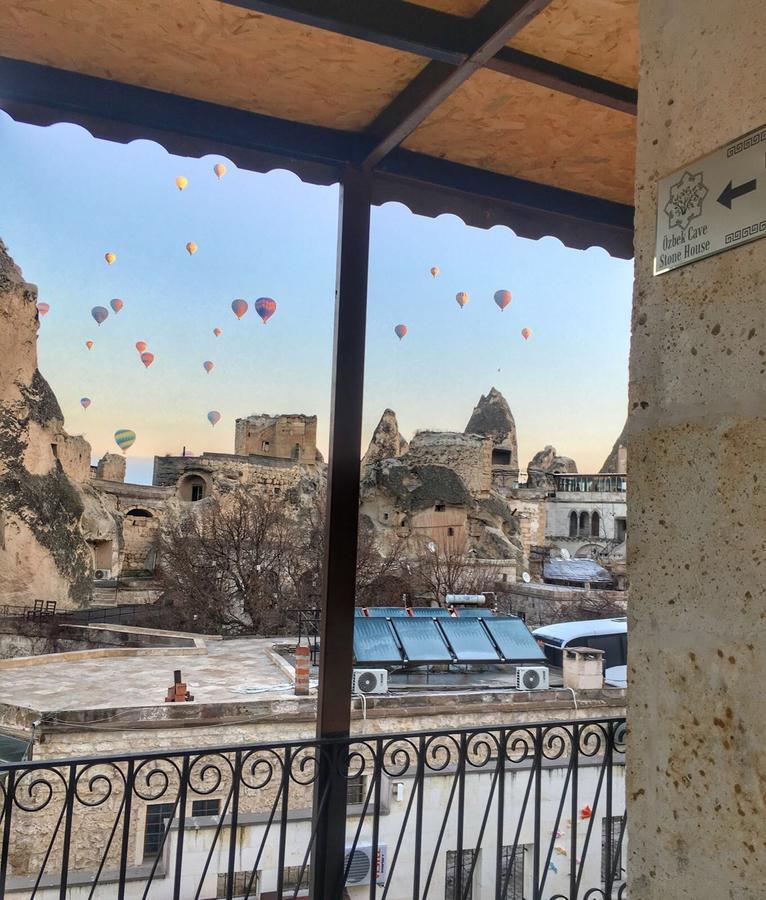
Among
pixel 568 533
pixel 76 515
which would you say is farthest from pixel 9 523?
pixel 568 533

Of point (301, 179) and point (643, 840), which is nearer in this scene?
point (643, 840)

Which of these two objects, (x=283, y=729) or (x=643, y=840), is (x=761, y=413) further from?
(x=283, y=729)

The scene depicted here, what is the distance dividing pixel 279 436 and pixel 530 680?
80.7ft

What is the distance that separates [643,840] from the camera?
3.75ft

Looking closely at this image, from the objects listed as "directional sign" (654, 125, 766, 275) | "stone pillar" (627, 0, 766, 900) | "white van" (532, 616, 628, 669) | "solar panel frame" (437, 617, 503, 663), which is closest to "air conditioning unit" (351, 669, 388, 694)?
"solar panel frame" (437, 617, 503, 663)

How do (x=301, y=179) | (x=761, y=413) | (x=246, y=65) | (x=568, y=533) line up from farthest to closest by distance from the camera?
(x=568, y=533) → (x=301, y=179) → (x=246, y=65) → (x=761, y=413)

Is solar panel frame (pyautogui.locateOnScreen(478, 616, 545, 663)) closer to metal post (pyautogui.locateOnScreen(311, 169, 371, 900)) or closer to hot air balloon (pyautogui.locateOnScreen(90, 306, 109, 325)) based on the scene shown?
metal post (pyautogui.locateOnScreen(311, 169, 371, 900))

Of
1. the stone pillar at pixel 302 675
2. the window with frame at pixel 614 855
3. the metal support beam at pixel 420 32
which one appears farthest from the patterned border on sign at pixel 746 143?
the stone pillar at pixel 302 675

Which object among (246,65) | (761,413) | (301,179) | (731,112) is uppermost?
(246,65)

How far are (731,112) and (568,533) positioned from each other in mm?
37966

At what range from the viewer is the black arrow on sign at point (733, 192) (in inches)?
41.7

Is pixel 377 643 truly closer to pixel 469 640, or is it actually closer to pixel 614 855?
Answer: pixel 469 640

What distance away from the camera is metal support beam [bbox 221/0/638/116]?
207 cm

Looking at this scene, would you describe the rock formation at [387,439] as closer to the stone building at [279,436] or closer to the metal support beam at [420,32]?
the stone building at [279,436]
